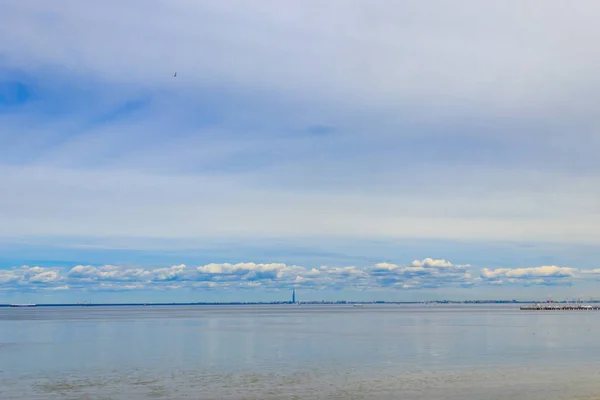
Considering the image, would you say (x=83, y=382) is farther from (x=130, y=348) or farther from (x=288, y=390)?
(x=130, y=348)

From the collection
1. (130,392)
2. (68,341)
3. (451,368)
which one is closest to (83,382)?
(130,392)

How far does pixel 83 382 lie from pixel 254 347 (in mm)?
35562

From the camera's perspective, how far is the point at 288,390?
1976 inches

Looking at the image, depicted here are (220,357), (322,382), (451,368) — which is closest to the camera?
(322,382)

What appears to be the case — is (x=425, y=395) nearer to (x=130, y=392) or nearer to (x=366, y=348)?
(x=130, y=392)

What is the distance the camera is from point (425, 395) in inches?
1880

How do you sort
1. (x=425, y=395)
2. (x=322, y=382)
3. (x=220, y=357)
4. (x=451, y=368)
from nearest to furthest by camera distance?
(x=425, y=395) → (x=322, y=382) → (x=451, y=368) → (x=220, y=357)

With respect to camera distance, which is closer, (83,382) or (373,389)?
(373,389)

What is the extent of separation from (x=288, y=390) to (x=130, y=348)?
1744 inches

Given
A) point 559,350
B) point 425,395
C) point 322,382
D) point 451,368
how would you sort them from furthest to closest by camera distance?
point 559,350, point 451,368, point 322,382, point 425,395

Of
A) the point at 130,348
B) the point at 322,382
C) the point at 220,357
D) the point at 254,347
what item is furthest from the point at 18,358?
the point at 322,382

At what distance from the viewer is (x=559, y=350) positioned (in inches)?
3216

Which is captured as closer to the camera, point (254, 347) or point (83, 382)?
point (83, 382)

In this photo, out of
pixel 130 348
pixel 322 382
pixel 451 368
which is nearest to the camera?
pixel 322 382
